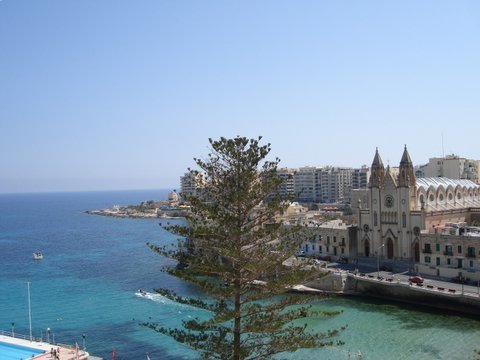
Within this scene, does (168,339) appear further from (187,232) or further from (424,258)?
(424,258)

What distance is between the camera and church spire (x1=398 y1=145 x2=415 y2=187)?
168 ft

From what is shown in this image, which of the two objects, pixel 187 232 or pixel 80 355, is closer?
pixel 187 232

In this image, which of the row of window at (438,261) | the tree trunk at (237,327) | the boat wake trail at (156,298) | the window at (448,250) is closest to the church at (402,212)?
the row of window at (438,261)

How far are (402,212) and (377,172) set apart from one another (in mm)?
5426

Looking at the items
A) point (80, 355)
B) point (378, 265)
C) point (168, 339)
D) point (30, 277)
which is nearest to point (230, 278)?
point (80, 355)

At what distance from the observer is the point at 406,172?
5112 cm

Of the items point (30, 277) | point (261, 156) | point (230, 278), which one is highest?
point (261, 156)

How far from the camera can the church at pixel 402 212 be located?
1966 inches

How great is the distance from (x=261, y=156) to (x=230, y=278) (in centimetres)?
468

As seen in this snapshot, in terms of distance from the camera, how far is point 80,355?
2834 centimetres

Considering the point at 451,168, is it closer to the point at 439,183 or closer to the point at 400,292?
the point at 439,183

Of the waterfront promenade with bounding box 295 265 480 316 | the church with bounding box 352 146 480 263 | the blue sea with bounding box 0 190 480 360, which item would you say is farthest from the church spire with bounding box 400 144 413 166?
the blue sea with bounding box 0 190 480 360

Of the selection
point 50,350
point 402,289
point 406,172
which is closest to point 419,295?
point 402,289

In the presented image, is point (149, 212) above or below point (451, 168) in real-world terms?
below
